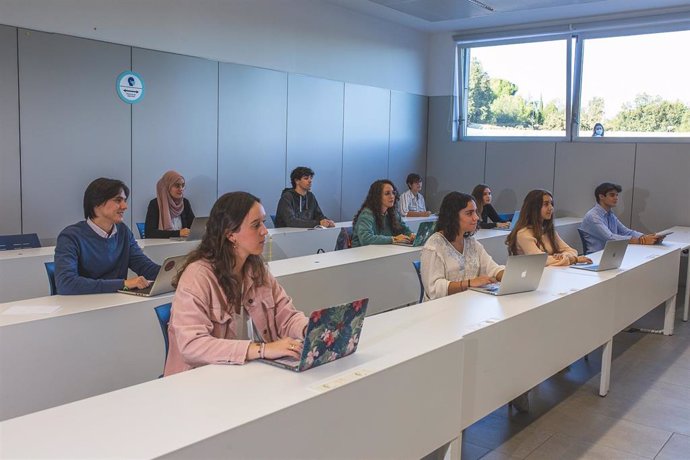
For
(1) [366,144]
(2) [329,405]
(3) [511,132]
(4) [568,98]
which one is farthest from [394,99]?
(2) [329,405]

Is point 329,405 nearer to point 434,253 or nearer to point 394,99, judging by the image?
point 434,253

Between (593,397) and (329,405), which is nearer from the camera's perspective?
(329,405)

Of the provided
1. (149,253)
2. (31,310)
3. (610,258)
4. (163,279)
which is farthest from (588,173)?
(31,310)

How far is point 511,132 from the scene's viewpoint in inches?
371

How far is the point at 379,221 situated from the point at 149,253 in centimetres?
196

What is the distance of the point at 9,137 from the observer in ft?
17.6

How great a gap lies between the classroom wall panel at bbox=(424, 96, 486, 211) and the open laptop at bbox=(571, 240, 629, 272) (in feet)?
17.5

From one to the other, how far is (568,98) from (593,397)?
577 cm

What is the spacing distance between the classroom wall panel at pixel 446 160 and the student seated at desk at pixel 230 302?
759 centimetres

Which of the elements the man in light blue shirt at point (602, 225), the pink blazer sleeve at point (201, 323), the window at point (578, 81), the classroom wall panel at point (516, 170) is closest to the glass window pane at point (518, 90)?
the window at point (578, 81)

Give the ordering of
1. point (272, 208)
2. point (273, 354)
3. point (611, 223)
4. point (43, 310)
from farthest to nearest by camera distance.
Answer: point (272, 208), point (611, 223), point (43, 310), point (273, 354)

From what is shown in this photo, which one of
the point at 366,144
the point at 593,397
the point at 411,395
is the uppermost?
the point at 366,144

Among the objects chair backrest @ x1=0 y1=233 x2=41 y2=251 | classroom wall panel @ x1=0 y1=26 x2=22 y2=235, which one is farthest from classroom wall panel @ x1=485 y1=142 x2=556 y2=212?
chair backrest @ x1=0 y1=233 x2=41 y2=251

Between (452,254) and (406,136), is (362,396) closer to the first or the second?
(452,254)
